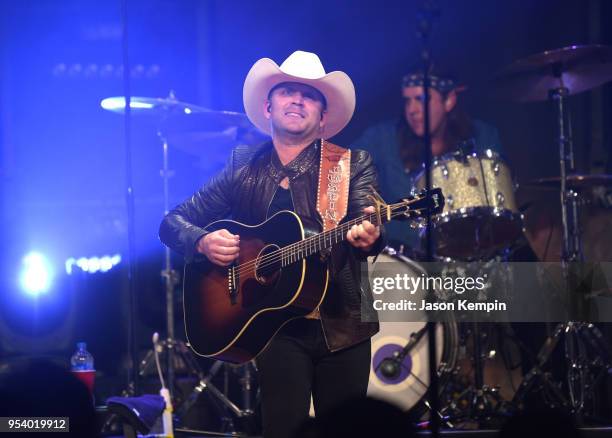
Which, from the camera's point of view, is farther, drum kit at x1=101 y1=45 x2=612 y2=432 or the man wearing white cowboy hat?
drum kit at x1=101 y1=45 x2=612 y2=432

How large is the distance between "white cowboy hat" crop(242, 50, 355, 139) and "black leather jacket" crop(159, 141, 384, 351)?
0.30 m

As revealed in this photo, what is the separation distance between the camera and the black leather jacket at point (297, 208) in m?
3.91

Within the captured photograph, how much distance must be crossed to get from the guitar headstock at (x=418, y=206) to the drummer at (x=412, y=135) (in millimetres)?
2776

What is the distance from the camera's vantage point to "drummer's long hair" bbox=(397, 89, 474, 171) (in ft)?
22.9

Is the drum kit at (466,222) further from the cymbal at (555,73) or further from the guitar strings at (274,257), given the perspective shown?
the guitar strings at (274,257)

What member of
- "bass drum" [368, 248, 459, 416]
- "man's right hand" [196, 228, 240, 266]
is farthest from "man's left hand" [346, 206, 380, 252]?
"bass drum" [368, 248, 459, 416]

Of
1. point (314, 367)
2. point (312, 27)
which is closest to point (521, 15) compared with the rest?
point (312, 27)

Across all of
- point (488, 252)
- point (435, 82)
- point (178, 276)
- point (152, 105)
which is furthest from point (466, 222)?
point (152, 105)

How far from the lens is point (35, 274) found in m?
7.20

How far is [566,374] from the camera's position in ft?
21.6

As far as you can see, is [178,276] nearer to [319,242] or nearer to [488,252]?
[488,252]

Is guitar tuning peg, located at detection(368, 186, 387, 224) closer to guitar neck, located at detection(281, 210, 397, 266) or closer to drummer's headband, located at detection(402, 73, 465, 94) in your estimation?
guitar neck, located at detection(281, 210, 397, 266)

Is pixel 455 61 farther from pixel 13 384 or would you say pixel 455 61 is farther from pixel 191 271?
pixel 13 384

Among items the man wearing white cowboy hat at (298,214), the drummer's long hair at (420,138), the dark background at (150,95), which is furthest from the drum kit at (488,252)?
the man wearing white cowboy hat at (298,214)
